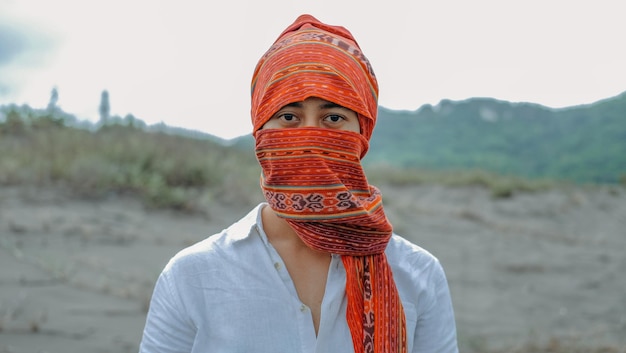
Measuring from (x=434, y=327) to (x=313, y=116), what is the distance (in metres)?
0.80

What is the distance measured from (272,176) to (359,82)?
1.36 feet

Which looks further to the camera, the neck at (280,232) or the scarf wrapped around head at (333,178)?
the neck at (280,232)

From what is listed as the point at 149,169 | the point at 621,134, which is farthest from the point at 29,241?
the point at 621,134

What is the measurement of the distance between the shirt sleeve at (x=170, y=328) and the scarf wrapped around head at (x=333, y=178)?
0.41m

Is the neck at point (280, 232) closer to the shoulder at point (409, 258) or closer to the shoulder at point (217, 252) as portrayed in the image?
the shoulder at point (217, 252)

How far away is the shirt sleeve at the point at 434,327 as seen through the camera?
7.30 ft

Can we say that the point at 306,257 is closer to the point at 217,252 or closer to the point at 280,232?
the point at 280,232

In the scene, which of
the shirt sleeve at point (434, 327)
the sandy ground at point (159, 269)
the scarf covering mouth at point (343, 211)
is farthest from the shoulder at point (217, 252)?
the sandy ground at point (159, 269)

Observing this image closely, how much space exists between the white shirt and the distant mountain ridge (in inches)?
1272

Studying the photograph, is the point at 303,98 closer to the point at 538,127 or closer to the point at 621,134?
the point at 621,134

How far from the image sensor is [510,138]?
178 feet

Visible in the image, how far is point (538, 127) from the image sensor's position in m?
54.8

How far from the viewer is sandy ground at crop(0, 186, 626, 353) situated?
17.0ft

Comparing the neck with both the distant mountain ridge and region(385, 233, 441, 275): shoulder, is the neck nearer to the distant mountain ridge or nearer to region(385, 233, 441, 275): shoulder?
region(385, 233, 441, 275): shoulder
